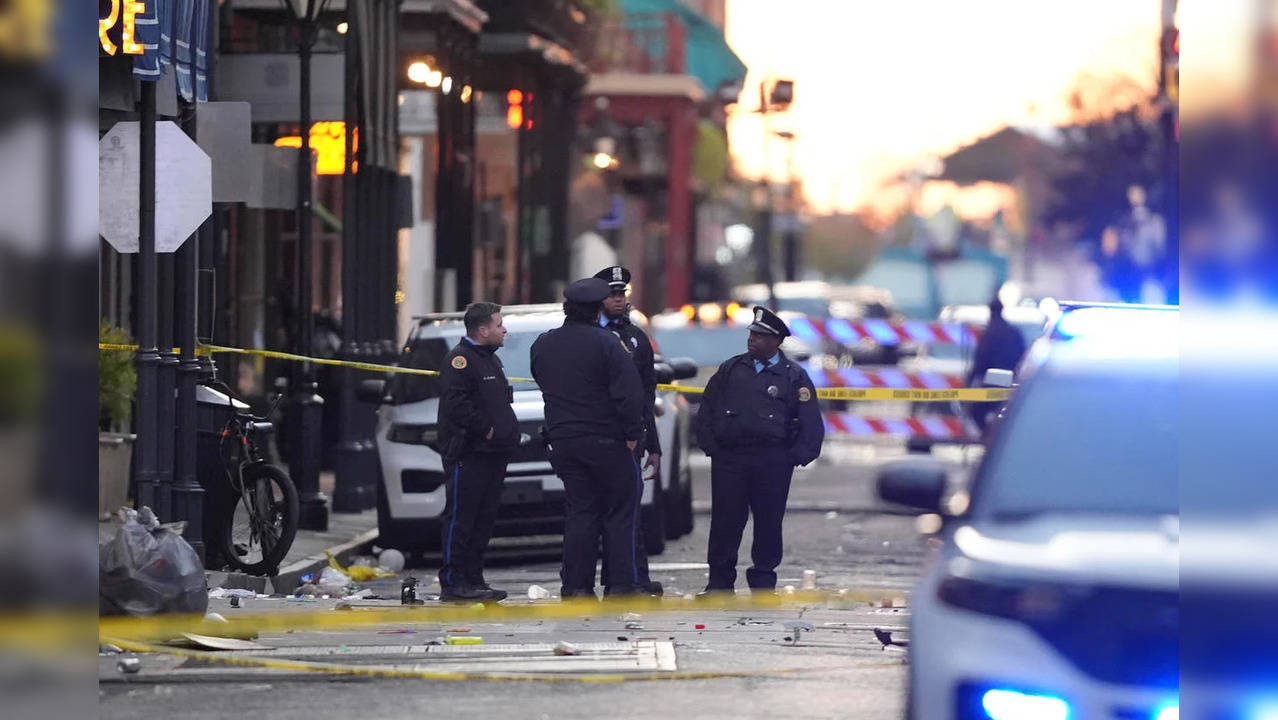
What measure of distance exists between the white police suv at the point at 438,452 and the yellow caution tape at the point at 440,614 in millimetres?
2676

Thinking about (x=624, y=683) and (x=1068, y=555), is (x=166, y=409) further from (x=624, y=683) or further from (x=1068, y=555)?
(x=1068, y=555)

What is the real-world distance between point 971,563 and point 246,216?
2004 centimetres

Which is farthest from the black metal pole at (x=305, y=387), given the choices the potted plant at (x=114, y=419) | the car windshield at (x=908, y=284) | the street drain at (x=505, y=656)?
the car windshield at (x=908, y=284)

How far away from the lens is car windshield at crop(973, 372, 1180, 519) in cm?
734

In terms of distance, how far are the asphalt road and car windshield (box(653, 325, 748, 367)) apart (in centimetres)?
1504

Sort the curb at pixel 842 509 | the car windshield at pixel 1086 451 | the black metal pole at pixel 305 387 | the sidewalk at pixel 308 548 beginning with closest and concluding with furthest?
1. the car windshield at pixel 1086 451
2. the sidewalk at pixel 308 548
3. the black metal pole at pixel 305 387
4. the curb at pixel 842 509

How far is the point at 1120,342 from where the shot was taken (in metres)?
7.84

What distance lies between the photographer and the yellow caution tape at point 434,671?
10.2 m

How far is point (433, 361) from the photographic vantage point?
17.2 metres

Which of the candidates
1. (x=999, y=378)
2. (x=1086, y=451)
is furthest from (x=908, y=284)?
(x=1086, y=451)

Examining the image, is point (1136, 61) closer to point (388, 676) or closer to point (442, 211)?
point (442, 211)

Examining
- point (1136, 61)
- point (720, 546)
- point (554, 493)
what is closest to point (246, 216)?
point (554, 493)

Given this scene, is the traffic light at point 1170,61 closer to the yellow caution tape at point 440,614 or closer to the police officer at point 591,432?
the yellow caution tape at point 440,614

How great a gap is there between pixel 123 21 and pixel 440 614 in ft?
13.6
